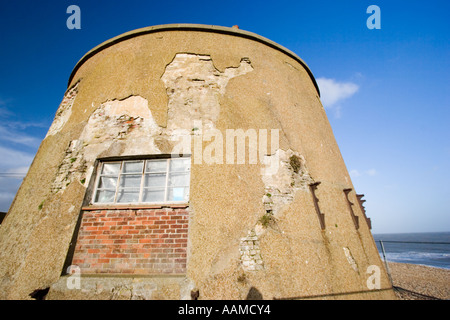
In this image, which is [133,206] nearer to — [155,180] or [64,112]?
[155,180]

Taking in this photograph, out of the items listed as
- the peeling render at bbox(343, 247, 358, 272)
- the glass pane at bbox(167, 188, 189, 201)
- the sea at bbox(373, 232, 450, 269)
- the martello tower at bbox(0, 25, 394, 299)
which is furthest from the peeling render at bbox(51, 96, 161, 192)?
the sea at bbox(373, 232, 450, 269)

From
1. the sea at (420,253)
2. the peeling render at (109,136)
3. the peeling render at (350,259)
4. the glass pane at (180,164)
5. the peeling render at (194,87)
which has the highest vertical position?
the peeling render at (194,87)

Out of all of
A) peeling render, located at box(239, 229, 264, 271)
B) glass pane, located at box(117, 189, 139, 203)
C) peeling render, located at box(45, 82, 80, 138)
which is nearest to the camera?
peeling render, located at box(239, 229, 264, 271)

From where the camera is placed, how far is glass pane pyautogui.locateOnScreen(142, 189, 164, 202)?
10.3 feet

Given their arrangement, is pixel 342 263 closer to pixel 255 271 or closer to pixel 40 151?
pixel 255 271

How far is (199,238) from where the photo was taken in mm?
2727

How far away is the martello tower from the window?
0.02 m

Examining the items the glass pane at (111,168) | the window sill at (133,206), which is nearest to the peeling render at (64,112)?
the glass pane at (111,168)

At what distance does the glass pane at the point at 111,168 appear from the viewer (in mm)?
3370

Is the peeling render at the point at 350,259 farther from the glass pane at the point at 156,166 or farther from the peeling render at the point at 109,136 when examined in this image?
the peeling render at the point at 109,136

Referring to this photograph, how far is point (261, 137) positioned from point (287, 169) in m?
0.71

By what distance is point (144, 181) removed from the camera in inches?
127

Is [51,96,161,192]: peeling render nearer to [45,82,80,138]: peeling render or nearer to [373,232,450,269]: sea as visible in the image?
[45,82,80,138]: peeling render
